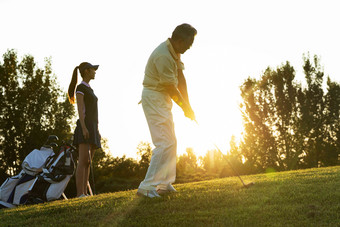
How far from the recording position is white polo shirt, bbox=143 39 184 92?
4.53m

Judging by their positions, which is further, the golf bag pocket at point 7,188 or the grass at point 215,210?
the golf bag pocket at point 7,188

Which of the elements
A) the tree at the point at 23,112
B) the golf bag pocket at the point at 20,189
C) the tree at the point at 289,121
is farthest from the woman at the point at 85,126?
the tree at the point at 23,112

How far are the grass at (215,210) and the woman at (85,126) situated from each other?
1.53m

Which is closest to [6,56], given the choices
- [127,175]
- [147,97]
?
[127,175]

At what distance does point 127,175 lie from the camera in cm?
→ 2741

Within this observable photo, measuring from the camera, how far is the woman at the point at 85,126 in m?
6.45

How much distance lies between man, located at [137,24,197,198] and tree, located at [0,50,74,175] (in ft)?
91.0

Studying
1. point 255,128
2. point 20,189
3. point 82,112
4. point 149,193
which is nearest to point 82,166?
point 82,112

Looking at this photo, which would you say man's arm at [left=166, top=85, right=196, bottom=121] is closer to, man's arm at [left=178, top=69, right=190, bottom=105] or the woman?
man's arm at [left=178, top=69, right=190, bottom=105]

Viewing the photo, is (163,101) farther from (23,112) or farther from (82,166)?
(23,112)

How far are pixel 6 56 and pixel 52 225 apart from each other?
31.4 meters

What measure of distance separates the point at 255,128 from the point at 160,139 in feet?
74.7

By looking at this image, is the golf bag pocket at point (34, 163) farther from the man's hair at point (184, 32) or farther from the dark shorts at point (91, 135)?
the man's hair at point (184, 32)

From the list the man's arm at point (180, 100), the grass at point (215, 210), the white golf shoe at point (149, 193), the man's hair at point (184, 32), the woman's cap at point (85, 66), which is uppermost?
the woman's cap at point (85, 66)
